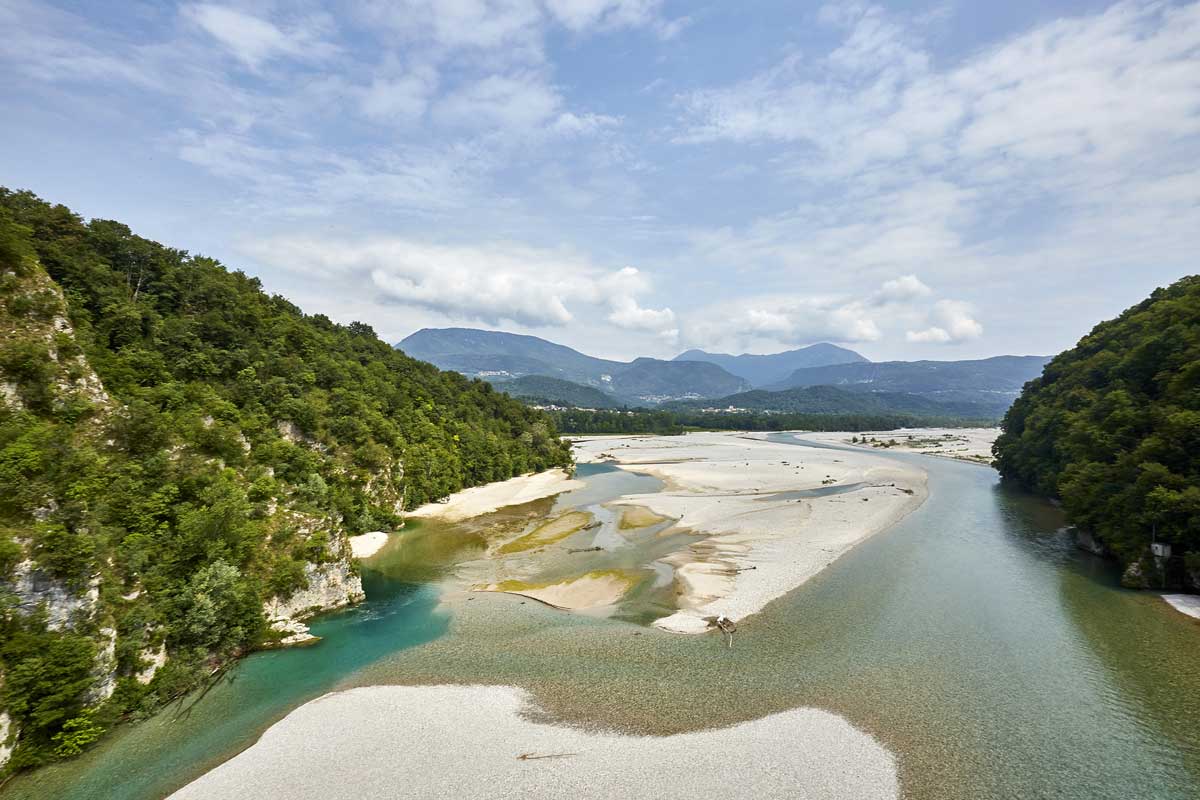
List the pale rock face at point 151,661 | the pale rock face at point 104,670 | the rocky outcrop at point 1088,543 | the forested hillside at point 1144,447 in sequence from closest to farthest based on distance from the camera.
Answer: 1. the pale rock face at point 104,670
2. the pale rock face at point 151,661
3. the forested hillside at point 1144,447
4. the rocky outcrop at point 1088,543

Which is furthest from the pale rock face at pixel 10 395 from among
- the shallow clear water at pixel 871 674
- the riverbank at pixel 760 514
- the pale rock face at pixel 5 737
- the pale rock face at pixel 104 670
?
the riverbank at pixel 760 514

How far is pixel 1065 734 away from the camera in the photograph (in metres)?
19.9

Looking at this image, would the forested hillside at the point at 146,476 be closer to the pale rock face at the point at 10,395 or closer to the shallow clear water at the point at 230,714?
the pale rock face at the point at 10,395

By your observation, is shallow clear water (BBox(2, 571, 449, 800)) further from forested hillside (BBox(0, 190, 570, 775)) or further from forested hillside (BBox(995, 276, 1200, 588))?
forested hillside (BBox(995, 276, 1200, 588))

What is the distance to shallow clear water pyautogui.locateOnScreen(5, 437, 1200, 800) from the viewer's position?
18.3 m

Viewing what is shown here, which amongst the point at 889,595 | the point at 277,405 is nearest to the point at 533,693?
the point at 889,595

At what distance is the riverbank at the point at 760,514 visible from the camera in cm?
3569

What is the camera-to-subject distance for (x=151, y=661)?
74.0 ft

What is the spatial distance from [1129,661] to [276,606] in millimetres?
47838

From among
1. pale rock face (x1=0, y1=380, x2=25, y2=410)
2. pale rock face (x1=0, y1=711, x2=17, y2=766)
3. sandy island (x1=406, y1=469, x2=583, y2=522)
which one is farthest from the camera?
sandy island (x1=406, y1=469, x2=583, y2=522)

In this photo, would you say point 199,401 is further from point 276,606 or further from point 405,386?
point 405,386

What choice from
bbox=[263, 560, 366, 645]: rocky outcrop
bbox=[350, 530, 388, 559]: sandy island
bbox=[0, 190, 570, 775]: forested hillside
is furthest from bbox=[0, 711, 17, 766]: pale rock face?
bbox=[350, 530, 388, 559]: sandy island

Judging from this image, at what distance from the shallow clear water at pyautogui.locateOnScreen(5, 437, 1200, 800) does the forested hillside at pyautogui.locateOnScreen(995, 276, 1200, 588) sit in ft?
12.4

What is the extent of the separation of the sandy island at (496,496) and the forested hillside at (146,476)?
5.73m
